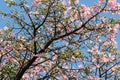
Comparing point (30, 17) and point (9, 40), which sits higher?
point (30, 17)

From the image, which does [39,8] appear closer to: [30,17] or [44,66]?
[30,17]

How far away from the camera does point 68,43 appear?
17.9m

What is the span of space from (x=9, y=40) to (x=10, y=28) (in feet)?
2.10

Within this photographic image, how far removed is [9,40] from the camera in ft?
63.1

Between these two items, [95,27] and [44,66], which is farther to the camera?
[44,66]

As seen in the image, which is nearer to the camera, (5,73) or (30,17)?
(30,17)

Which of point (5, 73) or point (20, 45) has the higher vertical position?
point (20, 45)

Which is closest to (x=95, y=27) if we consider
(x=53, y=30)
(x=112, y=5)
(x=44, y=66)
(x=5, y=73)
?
(x=112, y=5)

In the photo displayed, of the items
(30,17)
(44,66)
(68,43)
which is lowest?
(44,66)

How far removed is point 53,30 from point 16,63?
123 inches

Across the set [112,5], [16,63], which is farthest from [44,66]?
[112,5]

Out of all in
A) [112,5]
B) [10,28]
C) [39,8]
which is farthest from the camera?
[10,28]

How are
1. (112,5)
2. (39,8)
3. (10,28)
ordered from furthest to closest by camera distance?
(10,28), (39,8), (112,5)

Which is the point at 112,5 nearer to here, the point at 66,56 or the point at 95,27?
the point at 95,27
